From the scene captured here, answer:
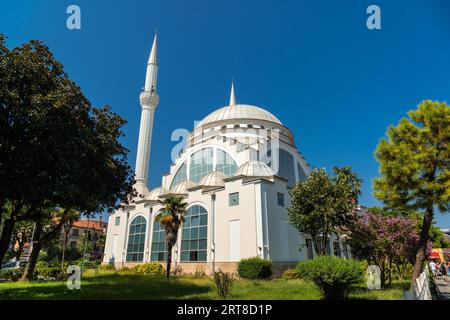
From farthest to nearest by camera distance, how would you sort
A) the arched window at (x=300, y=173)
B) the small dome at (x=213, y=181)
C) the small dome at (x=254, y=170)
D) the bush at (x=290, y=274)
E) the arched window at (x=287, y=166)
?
the arched window at (x=300, y=173) < the arched window at (x=287, y=166) < the small dome at (x=213, y=181) < the small dome at (x=254, y=170) < the bush at (x=290, y=274)

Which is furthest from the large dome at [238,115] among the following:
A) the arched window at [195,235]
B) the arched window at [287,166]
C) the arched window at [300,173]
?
the arched window at [195,235]

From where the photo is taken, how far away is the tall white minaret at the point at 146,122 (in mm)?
45094

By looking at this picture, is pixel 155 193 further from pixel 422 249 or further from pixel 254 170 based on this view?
pixel 422 249

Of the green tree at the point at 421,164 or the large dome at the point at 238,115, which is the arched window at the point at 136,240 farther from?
the green tree at the point at 421,164

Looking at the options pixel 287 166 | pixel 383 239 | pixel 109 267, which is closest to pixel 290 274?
pixel 383 239

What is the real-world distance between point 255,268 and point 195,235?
31.7 feet

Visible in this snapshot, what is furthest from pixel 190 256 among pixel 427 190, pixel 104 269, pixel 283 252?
pixel 427 190

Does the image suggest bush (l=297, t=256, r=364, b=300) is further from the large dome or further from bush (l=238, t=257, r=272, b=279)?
the large dome

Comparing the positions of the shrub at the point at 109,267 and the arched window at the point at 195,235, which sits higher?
the arched window at the point at 195,235

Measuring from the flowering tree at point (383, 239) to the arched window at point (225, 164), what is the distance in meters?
17.5

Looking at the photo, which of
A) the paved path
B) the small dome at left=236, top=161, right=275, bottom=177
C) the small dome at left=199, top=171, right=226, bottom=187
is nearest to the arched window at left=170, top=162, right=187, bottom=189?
the small dome at left=199, top=171, right=226, bottom=187

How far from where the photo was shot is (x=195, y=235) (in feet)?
106

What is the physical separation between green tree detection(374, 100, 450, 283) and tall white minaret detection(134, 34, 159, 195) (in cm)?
3561
